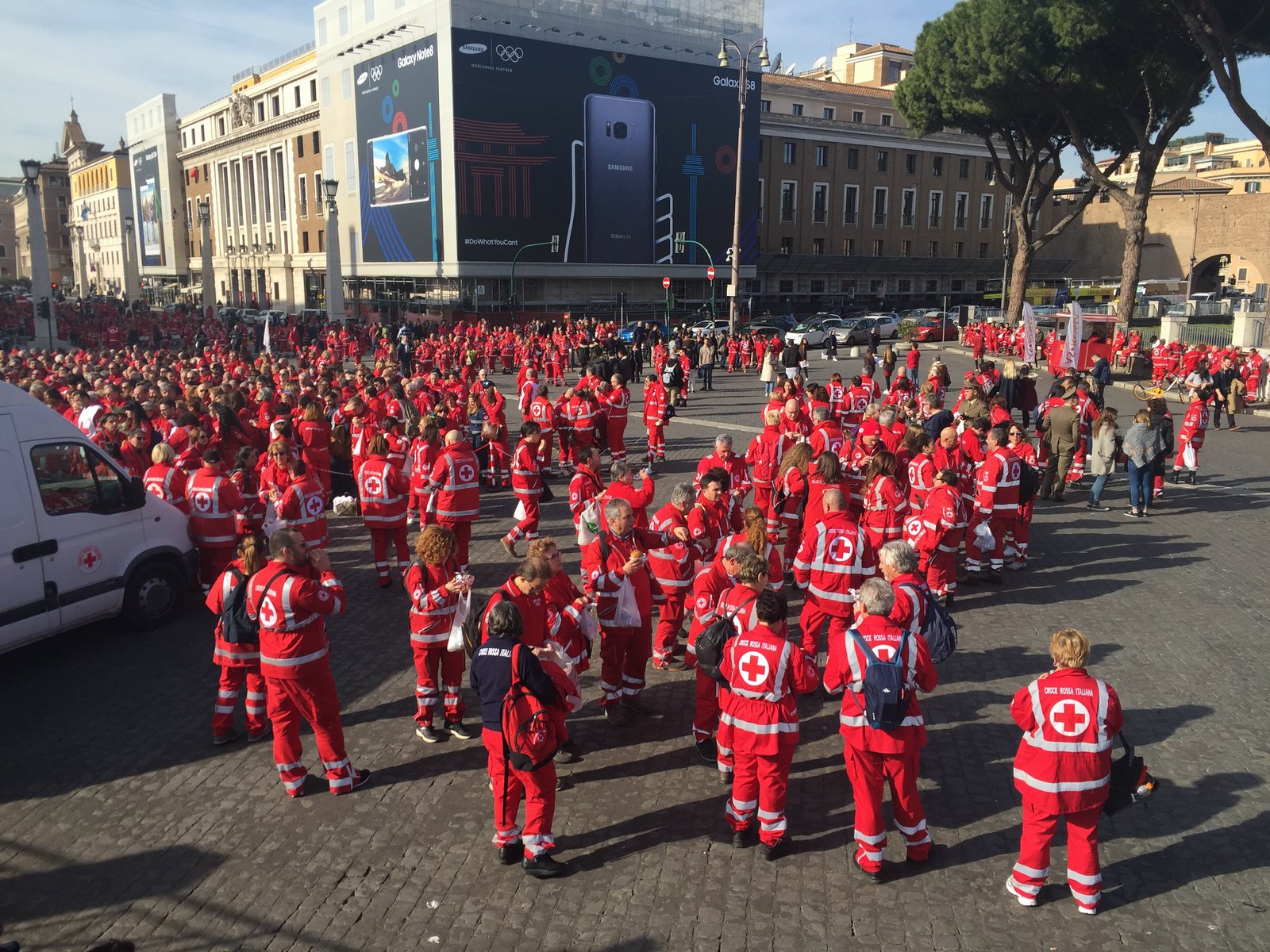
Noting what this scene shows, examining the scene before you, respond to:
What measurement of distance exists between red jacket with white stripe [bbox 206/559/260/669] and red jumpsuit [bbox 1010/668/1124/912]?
502cm

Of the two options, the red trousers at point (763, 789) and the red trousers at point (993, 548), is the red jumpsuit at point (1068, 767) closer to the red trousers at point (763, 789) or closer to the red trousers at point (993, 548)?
the red trousers at point (763, 789)

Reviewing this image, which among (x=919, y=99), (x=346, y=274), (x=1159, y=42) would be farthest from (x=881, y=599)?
(x=346, y=274)

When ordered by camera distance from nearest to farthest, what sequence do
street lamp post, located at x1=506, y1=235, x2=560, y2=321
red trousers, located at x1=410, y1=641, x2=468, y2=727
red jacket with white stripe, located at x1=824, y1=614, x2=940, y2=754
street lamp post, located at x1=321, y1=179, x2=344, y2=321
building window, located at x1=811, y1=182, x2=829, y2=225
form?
red jacket with white stripe, located at x1=824, y1=614, x2=940, y2=754 → red trousers, located at x1=410, y1=641, x2=468, y2=727 → street lamp post, located at x1=321, y1=179, x2=344, y2=321 → street lamp post, located at x1=506, y1=235, x2=560, y2=321 → building window, located at x1=811, y1=182, x2=829, y2=225

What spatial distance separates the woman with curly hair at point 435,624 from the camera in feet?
20.2

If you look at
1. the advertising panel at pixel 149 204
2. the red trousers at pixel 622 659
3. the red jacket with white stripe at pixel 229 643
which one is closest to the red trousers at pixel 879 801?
Result: the red trousers at pixel 622 659

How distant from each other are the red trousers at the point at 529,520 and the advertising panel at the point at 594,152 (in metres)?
38.3

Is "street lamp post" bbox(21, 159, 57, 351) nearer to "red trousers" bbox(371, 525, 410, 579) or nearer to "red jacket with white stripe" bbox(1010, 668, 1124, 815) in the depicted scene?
"red trousers" bbox(371, 525, 410, 579)

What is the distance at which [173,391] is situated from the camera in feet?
48.8

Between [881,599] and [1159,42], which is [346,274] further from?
[881,599]

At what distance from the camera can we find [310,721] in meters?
5.83

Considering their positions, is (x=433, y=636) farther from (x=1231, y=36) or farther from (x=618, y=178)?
(x=618, y=178)

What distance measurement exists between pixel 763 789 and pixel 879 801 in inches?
25.4

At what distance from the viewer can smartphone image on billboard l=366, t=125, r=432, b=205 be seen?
160 feet

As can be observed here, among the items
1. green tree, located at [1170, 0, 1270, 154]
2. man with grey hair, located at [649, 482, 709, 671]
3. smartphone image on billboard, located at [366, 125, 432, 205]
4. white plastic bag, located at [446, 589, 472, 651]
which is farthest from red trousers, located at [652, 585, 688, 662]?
smartphone image on billboard, located at [366, 125, 432, 205]
